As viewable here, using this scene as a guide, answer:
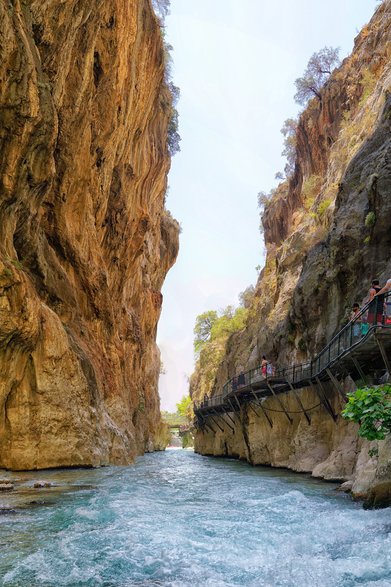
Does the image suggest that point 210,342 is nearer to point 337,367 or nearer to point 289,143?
point 289,143

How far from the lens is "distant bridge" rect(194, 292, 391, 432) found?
1056 cm

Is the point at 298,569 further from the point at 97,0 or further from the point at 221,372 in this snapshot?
the point at 221,372

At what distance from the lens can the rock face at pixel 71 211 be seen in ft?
46.4

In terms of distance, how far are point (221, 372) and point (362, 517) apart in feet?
117

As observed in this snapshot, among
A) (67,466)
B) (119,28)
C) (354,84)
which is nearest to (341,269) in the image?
(67,466)

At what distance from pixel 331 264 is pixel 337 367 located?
720 cm

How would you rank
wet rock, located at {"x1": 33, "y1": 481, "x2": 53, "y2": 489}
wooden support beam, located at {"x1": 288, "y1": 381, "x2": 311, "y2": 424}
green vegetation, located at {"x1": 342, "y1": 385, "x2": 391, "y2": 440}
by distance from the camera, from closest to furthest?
green vegetation, located at {"x1": 342, "y1": 385, "x2": 391, "y2": 440} < wet rock, located at {"x1": 33, "y1": 481, "x2": 53, "y2": 489} < wooden support beam, located at {"x1": 288, "y1": 381, "x2": 311, "y2": 424}

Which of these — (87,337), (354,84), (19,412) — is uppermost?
(354,84)

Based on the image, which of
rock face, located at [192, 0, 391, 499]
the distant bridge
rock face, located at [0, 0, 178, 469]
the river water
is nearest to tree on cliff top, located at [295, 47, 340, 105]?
rock face, located at [192, 0, 391, 499]

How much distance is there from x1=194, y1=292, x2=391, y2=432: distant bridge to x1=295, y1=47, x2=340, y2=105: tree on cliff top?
1149 inches

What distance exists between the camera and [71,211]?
22.3 metres

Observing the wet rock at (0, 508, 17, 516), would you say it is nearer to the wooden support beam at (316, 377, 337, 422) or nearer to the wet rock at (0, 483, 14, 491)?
the wet rock at (0, 483, 14, 491)

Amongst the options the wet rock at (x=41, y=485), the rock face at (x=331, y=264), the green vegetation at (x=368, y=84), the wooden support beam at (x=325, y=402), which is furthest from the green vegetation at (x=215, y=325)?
the wet rock at (x=41, y=485)

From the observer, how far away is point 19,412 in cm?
1519
